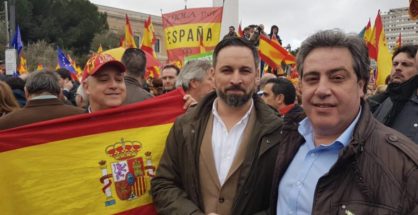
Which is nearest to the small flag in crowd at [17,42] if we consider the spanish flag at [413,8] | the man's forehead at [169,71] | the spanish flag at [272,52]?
the spanish flag at [272,52]

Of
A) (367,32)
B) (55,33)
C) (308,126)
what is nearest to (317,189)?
(308,126)

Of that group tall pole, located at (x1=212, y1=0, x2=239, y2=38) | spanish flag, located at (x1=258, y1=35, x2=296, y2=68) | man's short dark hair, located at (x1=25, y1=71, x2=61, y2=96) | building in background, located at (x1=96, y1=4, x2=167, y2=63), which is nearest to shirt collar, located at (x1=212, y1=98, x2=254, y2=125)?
man's short dark hair, located at (x1=25, y1=71, x2=61, y2=96)

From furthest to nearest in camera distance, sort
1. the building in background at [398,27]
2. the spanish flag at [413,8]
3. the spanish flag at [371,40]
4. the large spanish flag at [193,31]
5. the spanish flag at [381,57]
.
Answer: the building in background at [398,27]
the spanish flag at [371,40]
the spanish flag at [381,57]
the large spanish flag at [193,31]
the spanish flag at [413,8]

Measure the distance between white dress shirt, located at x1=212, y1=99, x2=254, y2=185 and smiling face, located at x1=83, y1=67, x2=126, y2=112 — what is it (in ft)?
2.93

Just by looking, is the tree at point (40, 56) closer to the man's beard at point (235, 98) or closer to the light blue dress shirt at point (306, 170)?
the man's beard at point (235, 98)

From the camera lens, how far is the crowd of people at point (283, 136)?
1859 mm

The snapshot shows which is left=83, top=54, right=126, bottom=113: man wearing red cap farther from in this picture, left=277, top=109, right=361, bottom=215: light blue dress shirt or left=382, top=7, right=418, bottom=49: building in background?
left=382, top=7, right=418, bottom=49: building in background

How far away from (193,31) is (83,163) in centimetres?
543

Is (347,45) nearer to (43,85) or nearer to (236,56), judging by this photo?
(236,56)

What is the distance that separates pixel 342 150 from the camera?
1.90m

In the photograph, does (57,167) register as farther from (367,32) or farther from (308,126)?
(367,32)

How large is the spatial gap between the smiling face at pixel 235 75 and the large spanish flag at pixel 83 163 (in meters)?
0.63

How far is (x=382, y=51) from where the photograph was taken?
9188 mm

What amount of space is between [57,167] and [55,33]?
51.3 meters
